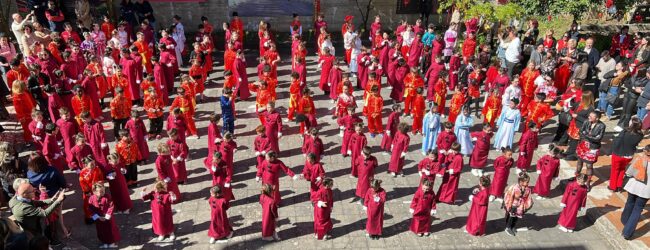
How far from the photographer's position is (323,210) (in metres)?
9.81

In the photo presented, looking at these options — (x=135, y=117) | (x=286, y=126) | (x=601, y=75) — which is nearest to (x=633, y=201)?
(x=601, y=75)

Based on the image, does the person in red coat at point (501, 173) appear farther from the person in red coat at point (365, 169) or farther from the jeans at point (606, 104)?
the jeans at point (606, 104)

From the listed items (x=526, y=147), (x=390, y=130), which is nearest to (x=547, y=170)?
(x=526, y=147)

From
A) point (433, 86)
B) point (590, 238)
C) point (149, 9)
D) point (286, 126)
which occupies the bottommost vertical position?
point (590, 238)

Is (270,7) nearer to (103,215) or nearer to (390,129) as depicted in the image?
(390,129)

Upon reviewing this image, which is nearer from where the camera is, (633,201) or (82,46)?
(633,201)

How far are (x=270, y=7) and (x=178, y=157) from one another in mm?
12589

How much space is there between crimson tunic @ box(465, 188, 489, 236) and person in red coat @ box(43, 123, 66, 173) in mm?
8671

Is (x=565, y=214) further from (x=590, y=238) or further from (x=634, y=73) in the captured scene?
(x=634, y=73)

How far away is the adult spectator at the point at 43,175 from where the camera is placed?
9.65 m

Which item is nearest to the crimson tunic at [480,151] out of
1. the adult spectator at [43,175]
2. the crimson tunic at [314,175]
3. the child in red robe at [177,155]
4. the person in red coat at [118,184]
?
the crimson tunic at [314,175]

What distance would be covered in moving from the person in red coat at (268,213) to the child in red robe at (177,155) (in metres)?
2.49

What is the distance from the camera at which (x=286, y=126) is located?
14.7m

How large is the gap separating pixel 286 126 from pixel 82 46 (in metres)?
7.32
